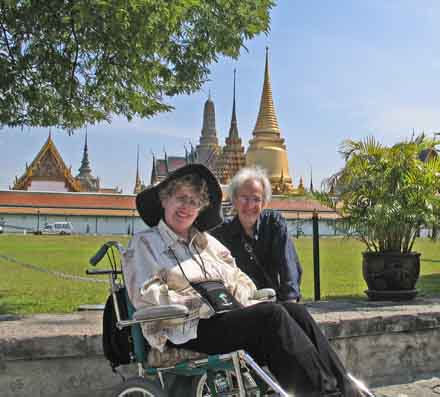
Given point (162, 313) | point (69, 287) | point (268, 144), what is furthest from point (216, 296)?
point (268, 144)

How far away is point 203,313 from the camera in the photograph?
2.62m

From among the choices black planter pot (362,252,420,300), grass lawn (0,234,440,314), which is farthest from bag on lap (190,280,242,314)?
grass lawn (0,234,440,314)

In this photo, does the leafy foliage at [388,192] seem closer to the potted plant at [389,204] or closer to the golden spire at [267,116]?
the potted plant at [389,204]

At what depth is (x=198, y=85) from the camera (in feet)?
20.5

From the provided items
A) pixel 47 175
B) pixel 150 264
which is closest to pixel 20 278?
pixel 150 264

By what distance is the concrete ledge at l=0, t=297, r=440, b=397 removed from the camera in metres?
3.21

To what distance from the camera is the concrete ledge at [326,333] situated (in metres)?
3.21

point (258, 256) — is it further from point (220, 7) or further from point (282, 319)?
point (220, 7)

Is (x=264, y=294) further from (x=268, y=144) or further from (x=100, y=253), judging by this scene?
(x=268, y=144)

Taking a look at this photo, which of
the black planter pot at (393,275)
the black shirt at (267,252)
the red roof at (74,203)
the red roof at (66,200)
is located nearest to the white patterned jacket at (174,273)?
the black shirt at (267,252)

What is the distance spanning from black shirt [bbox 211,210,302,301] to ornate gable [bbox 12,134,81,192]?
1614 inches

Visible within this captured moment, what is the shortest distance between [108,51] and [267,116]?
51170mm

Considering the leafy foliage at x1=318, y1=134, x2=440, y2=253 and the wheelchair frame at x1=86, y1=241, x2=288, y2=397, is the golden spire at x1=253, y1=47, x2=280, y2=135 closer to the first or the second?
the leafy foliage at x1=318, y1=134, x2=440, y2=253

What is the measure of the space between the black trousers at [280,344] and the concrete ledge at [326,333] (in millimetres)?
1030
